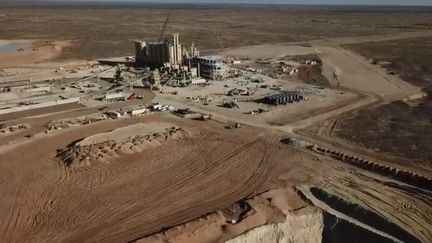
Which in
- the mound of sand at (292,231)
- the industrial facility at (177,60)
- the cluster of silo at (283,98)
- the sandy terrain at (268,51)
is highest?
the industrial facility at (177,60)

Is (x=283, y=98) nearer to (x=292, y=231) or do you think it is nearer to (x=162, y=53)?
(x=162, y=53)

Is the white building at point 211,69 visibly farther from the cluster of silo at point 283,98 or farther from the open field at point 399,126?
the open field at point 399,126

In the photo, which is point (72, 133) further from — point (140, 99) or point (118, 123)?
point (140, 99)

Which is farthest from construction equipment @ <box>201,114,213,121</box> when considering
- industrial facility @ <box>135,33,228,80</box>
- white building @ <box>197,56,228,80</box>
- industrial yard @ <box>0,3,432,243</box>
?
white building @ <box>197,56,228,80</box>

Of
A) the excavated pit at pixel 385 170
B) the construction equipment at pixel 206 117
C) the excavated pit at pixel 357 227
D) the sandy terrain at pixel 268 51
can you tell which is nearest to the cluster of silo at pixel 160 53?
the sandy terrain at pixel 268 51

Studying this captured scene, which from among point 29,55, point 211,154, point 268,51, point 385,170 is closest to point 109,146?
point 211,154

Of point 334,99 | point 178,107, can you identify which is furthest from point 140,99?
point 334,99
